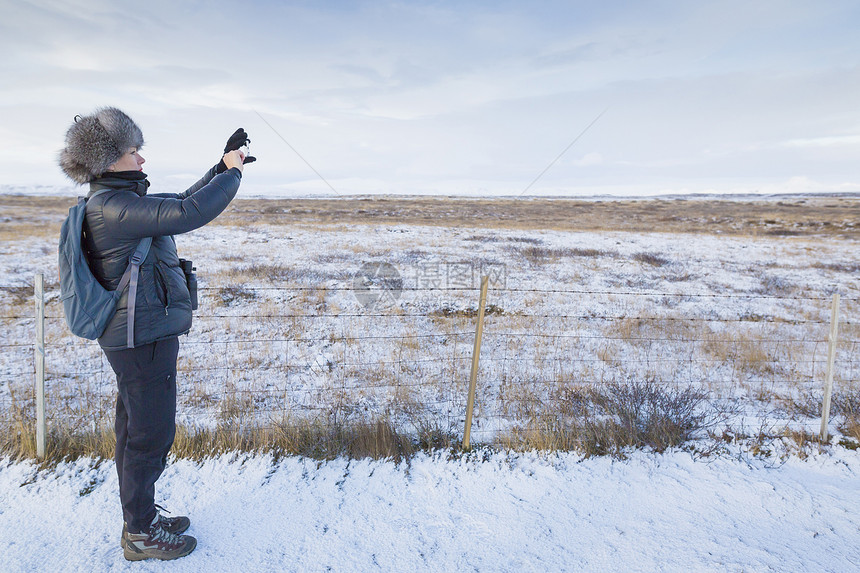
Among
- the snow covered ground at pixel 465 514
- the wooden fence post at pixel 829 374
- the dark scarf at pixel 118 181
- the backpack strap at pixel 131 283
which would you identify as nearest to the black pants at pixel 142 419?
the backpack strap at pixel 131 283

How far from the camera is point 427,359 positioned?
20.7 ft

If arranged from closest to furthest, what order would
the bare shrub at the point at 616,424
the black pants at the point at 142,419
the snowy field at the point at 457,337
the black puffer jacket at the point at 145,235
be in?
1. the black puffer jacket at the point at 145,235
2. the black pants at the point at 142,419
3. the bare shrub at the point at 616,424
4. the snowy field at the point at 457,337

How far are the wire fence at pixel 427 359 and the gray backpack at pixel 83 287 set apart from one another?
1.97 m

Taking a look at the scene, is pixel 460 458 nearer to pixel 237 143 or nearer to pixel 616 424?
pixel 616 424

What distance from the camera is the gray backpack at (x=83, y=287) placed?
2.08 metres

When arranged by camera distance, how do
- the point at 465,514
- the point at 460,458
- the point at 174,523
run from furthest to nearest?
the point at 460,458 → the point at 465,514 → the point at 174,523

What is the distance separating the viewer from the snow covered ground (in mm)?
2609

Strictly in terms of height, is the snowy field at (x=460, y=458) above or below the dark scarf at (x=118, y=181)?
below

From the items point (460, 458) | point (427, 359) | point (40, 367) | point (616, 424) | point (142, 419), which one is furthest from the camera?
point (427, 359)

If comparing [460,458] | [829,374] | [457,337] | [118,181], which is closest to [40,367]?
[118,181]

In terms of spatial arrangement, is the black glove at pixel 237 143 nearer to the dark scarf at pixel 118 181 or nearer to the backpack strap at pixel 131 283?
the dark scarf at pixel 118 181

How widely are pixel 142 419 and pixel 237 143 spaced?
147 cm

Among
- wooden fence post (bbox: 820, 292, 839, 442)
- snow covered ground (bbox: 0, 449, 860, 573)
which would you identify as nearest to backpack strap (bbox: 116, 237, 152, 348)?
snow covered ground (bbox: 0, 449, 860, 573)

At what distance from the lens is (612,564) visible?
8.59ft
